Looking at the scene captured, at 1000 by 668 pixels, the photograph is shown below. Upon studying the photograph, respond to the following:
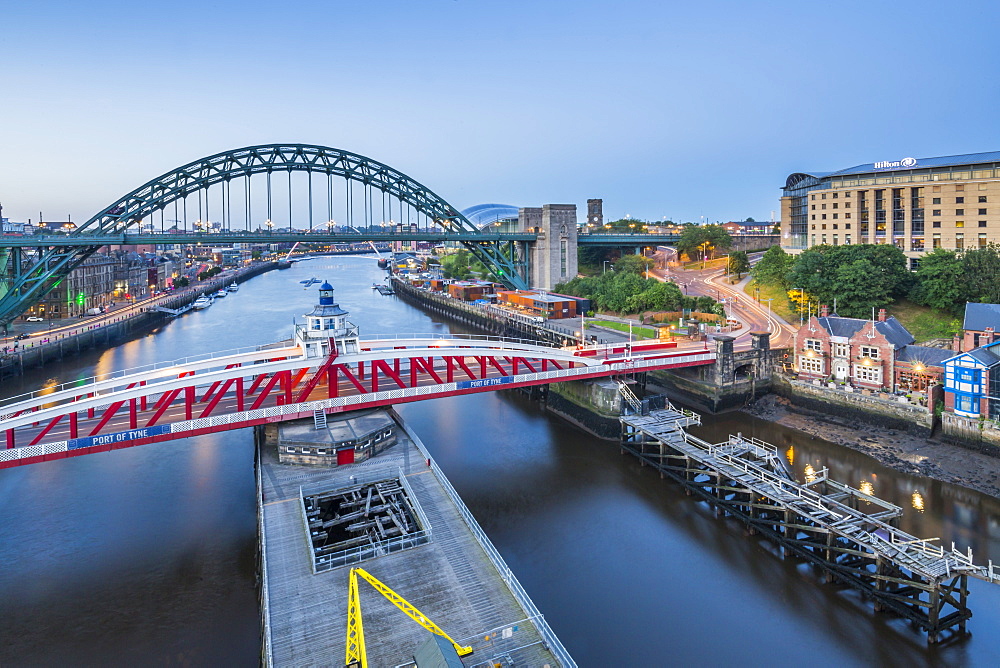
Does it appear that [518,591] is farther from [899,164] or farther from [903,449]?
[899,164]

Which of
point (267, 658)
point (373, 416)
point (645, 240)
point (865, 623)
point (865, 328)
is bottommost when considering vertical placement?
point (865, 623)

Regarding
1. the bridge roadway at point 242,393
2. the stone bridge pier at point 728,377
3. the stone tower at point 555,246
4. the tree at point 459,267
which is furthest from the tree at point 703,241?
the bridge roadway at point 242,393

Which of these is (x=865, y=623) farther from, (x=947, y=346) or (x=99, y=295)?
(x=99, y=295)

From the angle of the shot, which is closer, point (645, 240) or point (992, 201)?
point (992, 201)

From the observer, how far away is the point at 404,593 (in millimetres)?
15086

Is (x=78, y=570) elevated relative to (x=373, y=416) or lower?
lower

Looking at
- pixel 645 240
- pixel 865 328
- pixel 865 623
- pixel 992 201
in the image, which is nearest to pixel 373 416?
pixel 865 623

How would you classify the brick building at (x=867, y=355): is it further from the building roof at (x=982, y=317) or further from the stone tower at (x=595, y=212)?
the stone tower at (x=595, y=212)

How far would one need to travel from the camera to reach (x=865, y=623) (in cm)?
1775

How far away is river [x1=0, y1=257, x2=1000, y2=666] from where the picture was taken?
16906 mm

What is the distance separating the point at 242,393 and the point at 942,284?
4475 cm

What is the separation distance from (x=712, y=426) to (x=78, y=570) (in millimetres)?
29387

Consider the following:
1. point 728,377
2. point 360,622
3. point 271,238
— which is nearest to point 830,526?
point 360,622

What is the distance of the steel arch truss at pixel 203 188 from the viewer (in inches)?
2110
